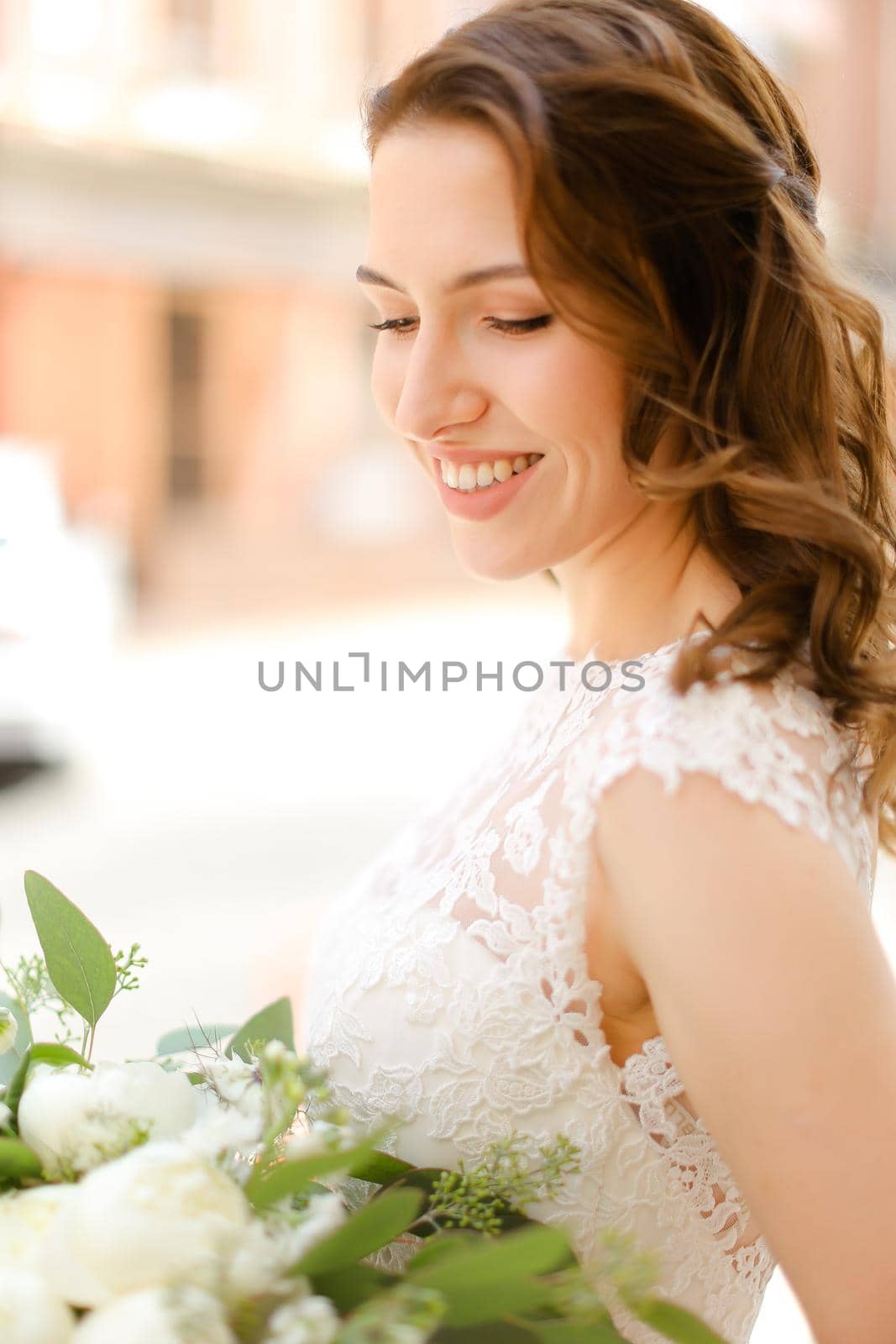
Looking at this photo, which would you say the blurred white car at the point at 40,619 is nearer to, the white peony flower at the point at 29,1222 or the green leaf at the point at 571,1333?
the white peony flower at the point at 29,1222

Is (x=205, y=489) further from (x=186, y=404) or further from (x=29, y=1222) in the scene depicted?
(x=29, y=1222)

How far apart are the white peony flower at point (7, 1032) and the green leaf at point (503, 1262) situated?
43cm

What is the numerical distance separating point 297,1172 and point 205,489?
13.3 metres

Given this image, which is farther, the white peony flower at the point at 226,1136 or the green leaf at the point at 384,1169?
the green leaf at the point at 384,1169

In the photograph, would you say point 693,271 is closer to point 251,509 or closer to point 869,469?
point 869,469

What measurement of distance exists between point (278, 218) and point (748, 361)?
13943mm

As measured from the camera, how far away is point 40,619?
8.41 meters

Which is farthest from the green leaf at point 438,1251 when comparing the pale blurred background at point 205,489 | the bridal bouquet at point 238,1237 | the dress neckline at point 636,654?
the pale blurred background at point 205,489

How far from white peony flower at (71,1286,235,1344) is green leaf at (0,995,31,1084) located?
334 millimetres

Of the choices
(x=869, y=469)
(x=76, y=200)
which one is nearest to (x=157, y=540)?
(x=76, y=200)

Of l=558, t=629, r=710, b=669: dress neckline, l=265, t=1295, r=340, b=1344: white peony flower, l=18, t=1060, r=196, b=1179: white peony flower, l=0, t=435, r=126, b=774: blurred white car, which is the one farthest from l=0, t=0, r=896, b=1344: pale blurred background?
l=265, t=1295, r=340, b=1344: white peony flower

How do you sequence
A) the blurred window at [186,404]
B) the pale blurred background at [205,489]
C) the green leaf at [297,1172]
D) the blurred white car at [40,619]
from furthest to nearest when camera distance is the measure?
the blurred window at [186,404] < the pale blurred background at [205,489] < the blurred white car at [40,619] < the green leaf at [297,1172]

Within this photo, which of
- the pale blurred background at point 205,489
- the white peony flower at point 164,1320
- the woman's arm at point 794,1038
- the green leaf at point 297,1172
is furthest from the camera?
the pale blurred background at point 205,489

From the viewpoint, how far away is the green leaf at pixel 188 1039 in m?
1.29
